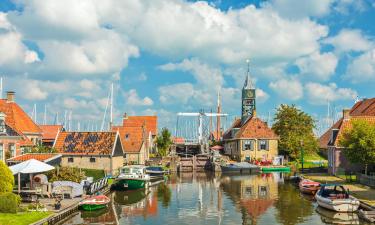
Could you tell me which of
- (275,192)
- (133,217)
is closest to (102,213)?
(133,217)

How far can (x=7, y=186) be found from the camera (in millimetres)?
33188

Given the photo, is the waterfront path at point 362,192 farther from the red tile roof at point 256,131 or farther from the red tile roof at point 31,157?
the red tile roof at point 256,131

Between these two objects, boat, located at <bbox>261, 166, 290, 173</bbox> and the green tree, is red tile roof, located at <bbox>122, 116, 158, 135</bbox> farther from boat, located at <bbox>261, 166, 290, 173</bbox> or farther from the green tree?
the green tree

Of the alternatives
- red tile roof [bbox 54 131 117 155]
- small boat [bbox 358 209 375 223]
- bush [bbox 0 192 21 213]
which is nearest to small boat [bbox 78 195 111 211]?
bush [bbox 0 192 21 213]

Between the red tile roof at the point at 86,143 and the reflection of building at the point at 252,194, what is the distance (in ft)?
50.6

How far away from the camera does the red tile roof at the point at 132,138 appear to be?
77438 mm

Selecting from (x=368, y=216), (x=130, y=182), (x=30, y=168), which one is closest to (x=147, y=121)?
(x=130, y=182)

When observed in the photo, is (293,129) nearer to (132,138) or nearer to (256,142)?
(256,142)

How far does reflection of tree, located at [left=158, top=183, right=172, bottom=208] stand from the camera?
4428 cm

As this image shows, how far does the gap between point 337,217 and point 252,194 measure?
15237 millimetres

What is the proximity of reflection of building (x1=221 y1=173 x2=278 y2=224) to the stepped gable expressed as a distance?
60.6 ft

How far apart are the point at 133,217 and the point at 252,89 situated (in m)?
76.7

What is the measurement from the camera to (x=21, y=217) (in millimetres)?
29453

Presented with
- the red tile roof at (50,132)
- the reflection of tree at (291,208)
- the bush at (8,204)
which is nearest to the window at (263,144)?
the red tile roof at (50,132)
